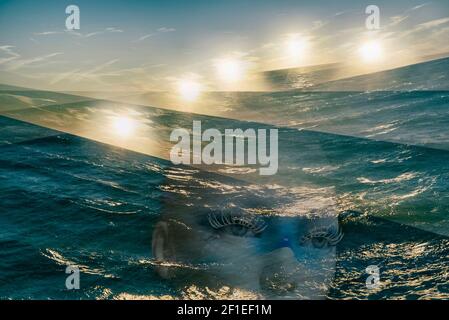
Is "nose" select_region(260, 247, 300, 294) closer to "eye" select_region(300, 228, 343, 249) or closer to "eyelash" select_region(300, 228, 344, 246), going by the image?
"eye" select_region(300, 228, 343, 249)

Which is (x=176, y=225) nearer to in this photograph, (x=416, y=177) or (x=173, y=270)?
(x=173, y=270)

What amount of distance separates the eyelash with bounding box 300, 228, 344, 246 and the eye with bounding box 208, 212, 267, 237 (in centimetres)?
222

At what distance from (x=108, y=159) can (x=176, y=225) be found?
14.1 m

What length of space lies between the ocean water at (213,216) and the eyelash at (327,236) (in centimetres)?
34

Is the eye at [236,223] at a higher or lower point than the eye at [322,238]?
higher

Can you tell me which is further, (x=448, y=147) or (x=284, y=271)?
(x=448, y=147)

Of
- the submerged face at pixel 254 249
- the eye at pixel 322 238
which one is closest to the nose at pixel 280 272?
the submerged face at pixel 254 249

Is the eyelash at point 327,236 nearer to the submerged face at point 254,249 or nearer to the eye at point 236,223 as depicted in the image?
the submerged face at point 254,249

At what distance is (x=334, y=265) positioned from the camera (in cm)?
1677

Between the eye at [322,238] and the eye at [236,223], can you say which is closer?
the eye at [322,238]

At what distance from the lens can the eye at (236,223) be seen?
2008 cm

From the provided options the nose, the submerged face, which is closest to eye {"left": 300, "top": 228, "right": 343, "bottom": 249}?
the submerged face

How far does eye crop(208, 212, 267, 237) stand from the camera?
2008 centimetres
